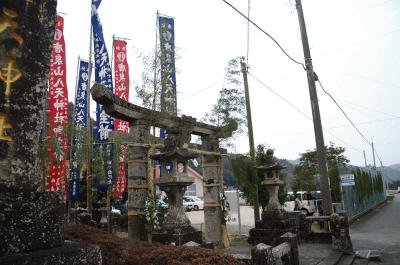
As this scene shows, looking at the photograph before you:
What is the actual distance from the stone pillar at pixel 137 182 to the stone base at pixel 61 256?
21.7ft

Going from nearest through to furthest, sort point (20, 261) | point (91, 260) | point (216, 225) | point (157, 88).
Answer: point (20, 261) < point (91, 260) < point (157, 88) < point (216, 225)

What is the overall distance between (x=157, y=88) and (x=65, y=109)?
4028mm

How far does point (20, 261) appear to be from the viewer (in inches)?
90.4

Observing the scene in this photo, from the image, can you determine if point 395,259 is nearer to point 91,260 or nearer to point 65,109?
point 91,260

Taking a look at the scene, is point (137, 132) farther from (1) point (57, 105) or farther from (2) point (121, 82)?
(2) point (121, 82)

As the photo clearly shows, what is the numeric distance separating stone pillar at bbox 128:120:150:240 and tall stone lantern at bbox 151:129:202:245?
3.63ft

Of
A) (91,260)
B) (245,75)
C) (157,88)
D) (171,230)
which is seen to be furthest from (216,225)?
(91,260)

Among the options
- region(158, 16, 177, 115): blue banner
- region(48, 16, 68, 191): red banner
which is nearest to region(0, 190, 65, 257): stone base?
region(158, 16, 177, 115): blue banner

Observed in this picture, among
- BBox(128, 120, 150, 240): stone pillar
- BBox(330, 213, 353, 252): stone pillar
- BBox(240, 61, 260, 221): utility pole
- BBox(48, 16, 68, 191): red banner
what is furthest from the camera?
BBox(240, 61, 260, 221): utility pole

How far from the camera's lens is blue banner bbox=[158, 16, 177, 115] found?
11.3 m

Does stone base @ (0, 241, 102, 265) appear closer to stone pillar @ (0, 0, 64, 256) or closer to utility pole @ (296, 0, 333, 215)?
stone pillar @ (0, 0, 64, 256)

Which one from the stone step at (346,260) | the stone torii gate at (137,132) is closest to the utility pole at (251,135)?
the stone torii gate at (137,132)

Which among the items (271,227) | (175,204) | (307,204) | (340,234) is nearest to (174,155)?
(175,204)

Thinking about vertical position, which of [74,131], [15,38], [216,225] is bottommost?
[216,225]
